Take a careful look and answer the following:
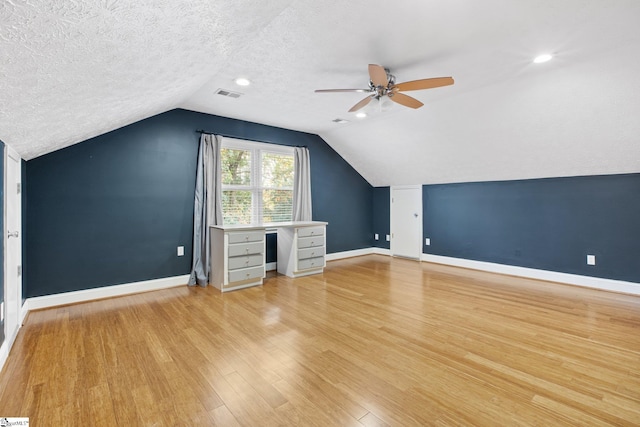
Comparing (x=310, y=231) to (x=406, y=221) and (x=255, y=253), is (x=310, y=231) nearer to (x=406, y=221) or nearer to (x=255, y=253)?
(x=255, y=253)

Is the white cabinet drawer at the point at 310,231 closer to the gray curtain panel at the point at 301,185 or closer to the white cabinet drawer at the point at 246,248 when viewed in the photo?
the gray curtain panel at the point at 301,185

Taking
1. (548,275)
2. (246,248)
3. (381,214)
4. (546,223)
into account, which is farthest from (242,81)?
(548,275)

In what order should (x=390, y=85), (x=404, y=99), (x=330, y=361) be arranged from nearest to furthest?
(x=330, y=361), (x=390, y=85), (x=404, y=99)

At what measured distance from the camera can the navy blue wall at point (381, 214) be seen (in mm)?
6641

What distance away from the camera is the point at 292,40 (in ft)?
7.94

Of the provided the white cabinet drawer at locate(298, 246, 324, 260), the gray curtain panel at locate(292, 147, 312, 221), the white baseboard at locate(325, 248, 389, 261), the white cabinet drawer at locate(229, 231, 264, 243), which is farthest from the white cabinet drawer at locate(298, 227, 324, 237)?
the white baseboard at locate(325, 248, 389, 261)

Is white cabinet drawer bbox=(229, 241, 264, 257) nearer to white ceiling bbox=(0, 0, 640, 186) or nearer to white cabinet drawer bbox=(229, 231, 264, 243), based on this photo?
white cabinet drawer bbox=(229, 231, 264, 243)

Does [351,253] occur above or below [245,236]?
below

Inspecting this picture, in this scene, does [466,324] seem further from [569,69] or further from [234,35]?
[234,35]

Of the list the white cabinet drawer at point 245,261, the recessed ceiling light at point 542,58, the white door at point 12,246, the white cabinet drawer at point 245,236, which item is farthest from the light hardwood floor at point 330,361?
the recessed ceiling light at point 542,58

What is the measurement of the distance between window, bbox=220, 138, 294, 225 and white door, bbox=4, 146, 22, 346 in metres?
2.28

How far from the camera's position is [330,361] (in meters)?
2.22

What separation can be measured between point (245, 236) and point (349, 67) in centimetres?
251

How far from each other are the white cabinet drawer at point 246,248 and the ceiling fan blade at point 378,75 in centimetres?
262
